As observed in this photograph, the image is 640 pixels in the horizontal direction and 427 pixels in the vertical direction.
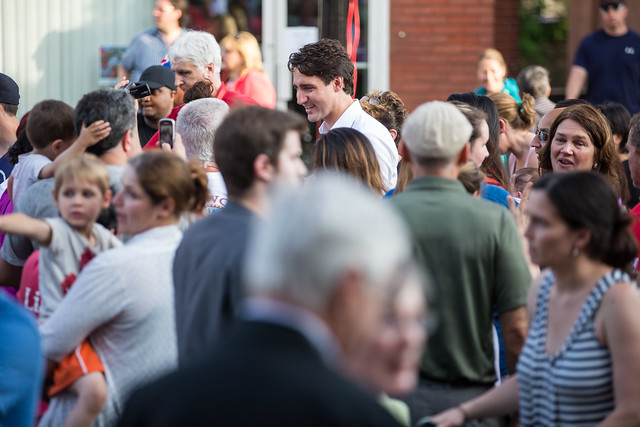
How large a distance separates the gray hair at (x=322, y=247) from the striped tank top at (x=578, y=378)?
4.35 feet

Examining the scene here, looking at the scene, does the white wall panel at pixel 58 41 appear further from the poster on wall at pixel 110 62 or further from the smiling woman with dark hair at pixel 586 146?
the smiling woman with dark hair at pixel 586 146

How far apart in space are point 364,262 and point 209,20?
10.2 metres

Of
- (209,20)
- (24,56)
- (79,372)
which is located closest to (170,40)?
(24,56)

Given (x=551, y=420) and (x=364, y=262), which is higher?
(x=364, y=262)

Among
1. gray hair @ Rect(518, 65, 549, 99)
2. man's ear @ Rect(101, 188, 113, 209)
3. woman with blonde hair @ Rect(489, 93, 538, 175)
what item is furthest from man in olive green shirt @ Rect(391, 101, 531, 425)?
gray hair @ Rect(518, 65, 549, 99)

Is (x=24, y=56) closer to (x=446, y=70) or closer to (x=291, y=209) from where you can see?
(x=446, y=70)

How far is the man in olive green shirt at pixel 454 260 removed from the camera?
3.20 meters

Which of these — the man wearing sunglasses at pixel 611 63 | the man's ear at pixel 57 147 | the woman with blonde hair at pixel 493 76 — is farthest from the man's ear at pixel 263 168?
→ the man wearing sunglasses at pixel 611 63

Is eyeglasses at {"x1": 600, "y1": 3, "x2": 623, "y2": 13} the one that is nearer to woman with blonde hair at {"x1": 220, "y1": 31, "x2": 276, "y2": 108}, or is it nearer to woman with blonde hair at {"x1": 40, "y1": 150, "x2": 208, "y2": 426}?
woman with blonde hair at {"x1": 220, "y1": 31, "x2": 276, "y2": 108}

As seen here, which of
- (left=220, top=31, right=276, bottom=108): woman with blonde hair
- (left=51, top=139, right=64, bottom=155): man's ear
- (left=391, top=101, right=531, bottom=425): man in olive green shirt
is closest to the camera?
(left=391, top=101, right=531, bottom=425): man in olive green shirt

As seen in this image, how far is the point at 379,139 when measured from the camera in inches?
218

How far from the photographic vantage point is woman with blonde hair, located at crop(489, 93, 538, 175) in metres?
6.65

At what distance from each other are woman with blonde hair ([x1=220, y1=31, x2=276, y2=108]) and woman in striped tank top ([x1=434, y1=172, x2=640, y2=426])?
5.20m

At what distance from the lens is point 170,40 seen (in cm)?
A: 899
